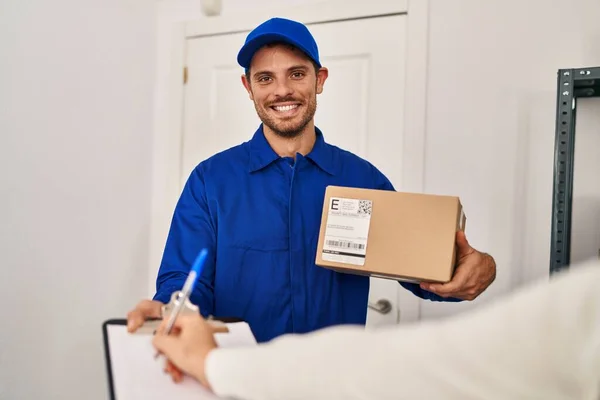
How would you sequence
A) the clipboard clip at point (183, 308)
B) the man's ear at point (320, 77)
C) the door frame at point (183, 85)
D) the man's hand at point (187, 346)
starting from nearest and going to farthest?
1. the man's hand at point (187, 346)
2. the clipboard clip at point (183, 308)
3. the man's ear at point (320, 77)
4. the door frame at point (183, 85)

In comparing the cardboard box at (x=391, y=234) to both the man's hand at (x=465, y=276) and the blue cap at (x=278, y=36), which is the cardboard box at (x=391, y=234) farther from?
the blue cap at (x=278, y=36)

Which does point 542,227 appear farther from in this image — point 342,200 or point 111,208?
point 111,208

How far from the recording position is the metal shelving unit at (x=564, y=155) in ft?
3.96

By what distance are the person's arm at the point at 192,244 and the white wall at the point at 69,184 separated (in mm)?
625

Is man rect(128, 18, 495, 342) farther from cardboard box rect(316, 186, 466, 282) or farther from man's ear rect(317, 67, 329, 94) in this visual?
cardboard box rect(316, 186, 466, 282)

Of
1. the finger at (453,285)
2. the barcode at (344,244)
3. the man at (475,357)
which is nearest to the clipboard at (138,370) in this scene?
the man at (475,357)

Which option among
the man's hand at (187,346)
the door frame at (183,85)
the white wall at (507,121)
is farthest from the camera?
the door frame at (183,85)

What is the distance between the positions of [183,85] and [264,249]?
3.91ft

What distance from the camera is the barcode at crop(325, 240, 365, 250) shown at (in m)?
1.02

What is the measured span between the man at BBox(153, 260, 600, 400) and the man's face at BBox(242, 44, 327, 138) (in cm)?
89

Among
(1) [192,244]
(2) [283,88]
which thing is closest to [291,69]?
(2) [283,88]

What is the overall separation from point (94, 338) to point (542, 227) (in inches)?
63.2

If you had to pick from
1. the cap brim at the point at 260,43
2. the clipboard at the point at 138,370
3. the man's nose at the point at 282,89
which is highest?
the cap brim at the point at 260,43

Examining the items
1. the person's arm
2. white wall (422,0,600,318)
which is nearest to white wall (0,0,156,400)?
the person's arm
